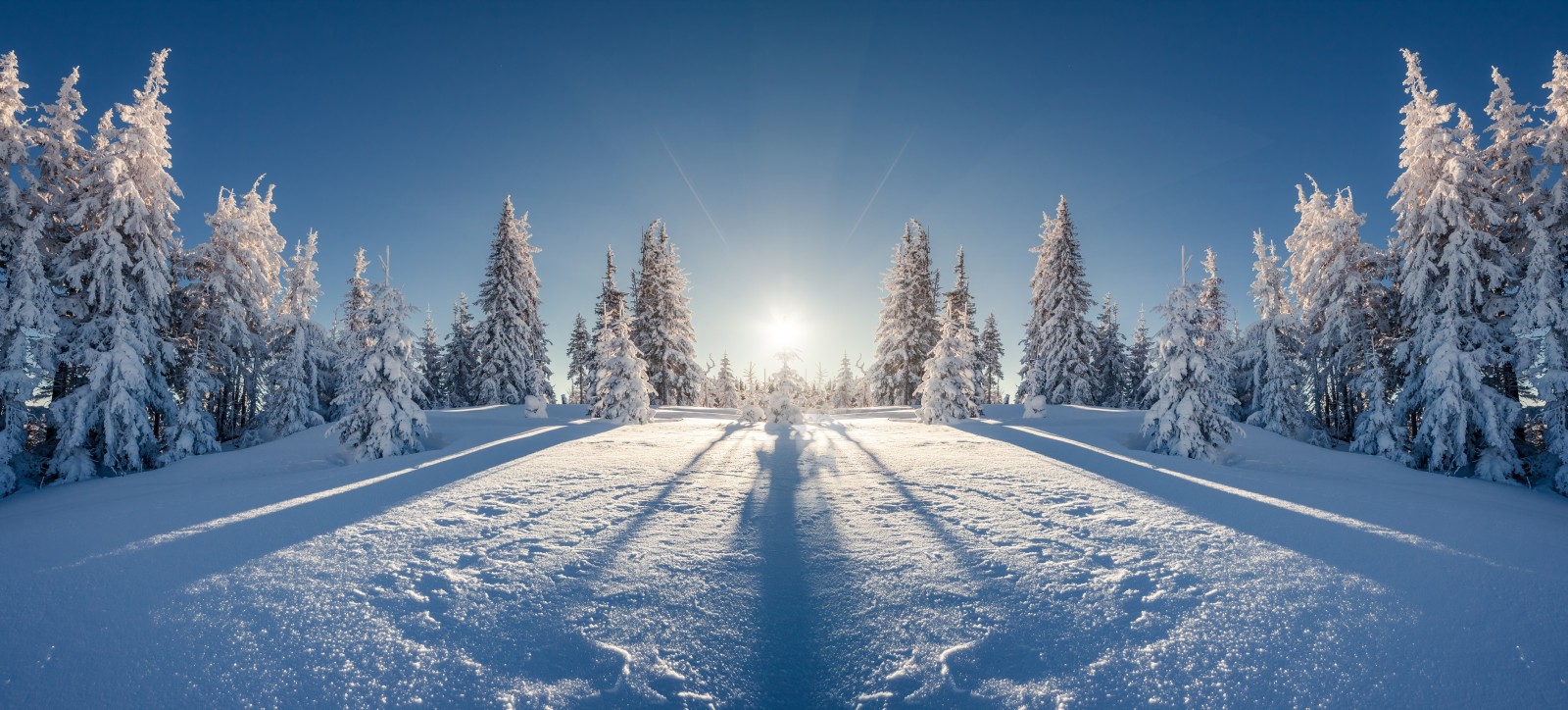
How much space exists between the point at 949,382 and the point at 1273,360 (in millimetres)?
13205

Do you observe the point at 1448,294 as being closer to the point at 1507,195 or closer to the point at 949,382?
the point at 1507,195

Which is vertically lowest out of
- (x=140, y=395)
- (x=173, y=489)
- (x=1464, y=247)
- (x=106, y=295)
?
(x=173, y=489)

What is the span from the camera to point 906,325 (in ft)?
113

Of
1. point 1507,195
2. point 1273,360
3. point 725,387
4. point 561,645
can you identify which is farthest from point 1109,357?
point 561,645

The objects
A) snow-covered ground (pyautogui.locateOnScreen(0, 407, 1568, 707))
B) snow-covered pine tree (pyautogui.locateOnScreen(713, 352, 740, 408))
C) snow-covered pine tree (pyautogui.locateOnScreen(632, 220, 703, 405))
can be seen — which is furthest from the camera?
snow-covered pine tree (pyautogui.locateOnScreen(713, 352, 740, 408))

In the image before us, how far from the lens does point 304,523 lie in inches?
208

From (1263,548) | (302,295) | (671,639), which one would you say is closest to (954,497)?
(1263,548)

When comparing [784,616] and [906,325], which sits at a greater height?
[906,325]

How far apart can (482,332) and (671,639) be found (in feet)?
103

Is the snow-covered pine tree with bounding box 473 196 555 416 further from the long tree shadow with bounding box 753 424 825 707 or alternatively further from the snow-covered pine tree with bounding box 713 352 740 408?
the long tree shadow with bounding box 753 424 825 707

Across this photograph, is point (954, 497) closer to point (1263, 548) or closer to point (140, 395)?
point (1263, 548)

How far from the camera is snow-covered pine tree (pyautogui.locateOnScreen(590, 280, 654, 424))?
19.6 meters

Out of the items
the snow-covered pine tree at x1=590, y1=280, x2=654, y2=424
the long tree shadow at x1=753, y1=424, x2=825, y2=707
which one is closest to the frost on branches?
the snow-covered pine tree at x1=590, y1=280, x2=654, y2=424

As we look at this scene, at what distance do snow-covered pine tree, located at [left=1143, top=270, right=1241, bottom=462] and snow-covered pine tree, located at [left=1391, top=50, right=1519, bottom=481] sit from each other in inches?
155
